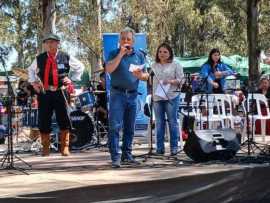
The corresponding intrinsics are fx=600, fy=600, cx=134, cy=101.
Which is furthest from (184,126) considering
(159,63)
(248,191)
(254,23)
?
(254,23)

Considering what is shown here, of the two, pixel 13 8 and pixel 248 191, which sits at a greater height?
pixel 13 8

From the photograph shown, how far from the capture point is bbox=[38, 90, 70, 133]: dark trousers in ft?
27.5

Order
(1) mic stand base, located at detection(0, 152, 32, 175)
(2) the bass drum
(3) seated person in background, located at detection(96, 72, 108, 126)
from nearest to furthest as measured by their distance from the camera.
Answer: (1) mic stand base, located at detection(0, 152, 32, 175) < (2) the bass drum < (3) seated person in background, located at detection(96, 72, 108, 126)

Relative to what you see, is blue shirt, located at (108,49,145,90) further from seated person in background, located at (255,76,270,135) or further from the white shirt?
seated person in background, located at (255,76,270,135)

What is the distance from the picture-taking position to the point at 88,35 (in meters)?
22.1

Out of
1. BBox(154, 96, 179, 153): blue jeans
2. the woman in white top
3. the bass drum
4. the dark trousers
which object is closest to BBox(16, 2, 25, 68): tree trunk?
the bass drum

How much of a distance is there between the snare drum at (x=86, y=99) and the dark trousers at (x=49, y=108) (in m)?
1.90

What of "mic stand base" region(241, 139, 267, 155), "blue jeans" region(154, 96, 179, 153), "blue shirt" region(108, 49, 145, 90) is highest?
"blue shirt" region(108, 49, 145, 90)

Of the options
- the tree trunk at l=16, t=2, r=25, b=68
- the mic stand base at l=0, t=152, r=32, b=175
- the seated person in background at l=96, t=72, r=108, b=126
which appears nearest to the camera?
the mic stand base at l=0, t=152, r=32, b=175

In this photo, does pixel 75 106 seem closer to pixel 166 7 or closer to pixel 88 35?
pixel 88 35

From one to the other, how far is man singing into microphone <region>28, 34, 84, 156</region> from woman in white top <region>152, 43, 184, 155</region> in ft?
3.90

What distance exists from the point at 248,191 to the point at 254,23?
1202 cm

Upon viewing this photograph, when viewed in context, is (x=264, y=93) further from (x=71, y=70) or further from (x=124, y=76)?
(x=124, y=76)

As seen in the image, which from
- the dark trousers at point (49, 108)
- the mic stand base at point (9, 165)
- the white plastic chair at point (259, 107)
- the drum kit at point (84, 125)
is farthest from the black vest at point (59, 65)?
the white plastic chair at point (259, 107)
